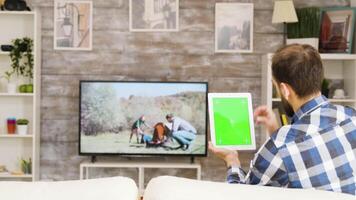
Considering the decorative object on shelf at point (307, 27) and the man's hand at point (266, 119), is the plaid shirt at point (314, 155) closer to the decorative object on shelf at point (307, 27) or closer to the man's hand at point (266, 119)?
the man's hand at point (266, 119)

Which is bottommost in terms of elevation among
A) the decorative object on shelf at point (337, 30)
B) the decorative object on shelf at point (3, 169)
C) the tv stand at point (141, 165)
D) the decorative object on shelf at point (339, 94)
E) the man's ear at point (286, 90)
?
the decorative object on shelf at point (3, 169)

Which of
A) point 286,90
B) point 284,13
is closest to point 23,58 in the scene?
point 284,13

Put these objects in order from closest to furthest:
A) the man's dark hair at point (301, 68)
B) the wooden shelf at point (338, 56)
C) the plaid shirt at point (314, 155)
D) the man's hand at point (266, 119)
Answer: the plaid shirt at point (314, 155), the man's dark hair at point (301, 68), the man's hand at point (266, 119), the wooden shelf at point (338, 56)

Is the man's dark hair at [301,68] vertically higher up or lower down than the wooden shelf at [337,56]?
lower down

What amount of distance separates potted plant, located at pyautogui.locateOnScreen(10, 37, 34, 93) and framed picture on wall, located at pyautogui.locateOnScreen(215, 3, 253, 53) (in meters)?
1.72

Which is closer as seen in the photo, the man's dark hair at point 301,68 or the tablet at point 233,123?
the man's dark hair at point 301,68

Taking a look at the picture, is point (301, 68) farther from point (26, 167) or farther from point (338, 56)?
point (26, 167)

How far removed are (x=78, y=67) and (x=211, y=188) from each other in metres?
4.03

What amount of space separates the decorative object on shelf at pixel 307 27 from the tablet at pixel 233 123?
7.77 ft

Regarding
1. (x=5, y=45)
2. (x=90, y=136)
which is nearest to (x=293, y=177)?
(x=90, y=136)

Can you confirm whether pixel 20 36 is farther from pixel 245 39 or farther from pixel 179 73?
pixel 245 39

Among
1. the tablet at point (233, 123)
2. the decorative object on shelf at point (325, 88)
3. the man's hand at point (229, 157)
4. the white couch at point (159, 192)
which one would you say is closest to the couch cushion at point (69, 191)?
the white couch at point (159, 192)

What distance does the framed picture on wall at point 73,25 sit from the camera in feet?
16.1

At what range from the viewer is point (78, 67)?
4926mm
